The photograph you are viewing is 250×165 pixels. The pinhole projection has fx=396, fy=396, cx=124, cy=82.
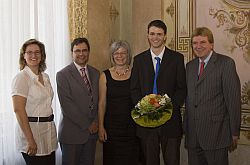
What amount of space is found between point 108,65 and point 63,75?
46.3 inches

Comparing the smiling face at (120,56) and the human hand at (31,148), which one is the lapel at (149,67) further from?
the human hand at (31,148)

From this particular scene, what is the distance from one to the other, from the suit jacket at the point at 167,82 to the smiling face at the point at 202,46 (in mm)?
169

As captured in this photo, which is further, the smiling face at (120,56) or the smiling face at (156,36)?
the smiling face at (120,56)

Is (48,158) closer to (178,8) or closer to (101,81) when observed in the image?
(101,81)

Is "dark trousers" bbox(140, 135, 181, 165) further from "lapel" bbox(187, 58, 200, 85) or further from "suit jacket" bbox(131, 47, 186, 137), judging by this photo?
"lapel" bbox(187, 58, 200, 85)

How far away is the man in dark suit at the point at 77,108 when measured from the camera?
12.0ft

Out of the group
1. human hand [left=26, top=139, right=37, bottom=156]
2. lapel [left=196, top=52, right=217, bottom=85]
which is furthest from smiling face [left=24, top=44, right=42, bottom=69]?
lapel [left=196, top=52, right=217, bottom=85]

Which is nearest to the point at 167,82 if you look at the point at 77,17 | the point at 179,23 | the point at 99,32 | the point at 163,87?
the point at 163,87

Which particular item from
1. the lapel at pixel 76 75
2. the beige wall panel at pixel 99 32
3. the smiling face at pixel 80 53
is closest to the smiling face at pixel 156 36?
the smiling face at pixel 80 53

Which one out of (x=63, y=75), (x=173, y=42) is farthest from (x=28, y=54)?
(x=173, y=42)

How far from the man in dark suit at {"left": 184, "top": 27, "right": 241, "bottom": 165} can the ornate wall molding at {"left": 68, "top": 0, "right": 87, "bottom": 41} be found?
141 cm

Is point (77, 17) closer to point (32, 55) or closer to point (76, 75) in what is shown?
point (76, 75)

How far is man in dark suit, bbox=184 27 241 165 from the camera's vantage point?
10.6 ft

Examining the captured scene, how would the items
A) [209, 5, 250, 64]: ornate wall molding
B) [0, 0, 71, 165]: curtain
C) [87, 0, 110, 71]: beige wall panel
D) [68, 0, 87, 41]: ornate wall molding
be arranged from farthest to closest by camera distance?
[87, 0, 110, 71]: beige wall panel, [68, 0, 87, 41]: ornate wall molding, [209, 5, 250, 64]: ornate wall molding, [0, 0, 71, 165]: curtain
